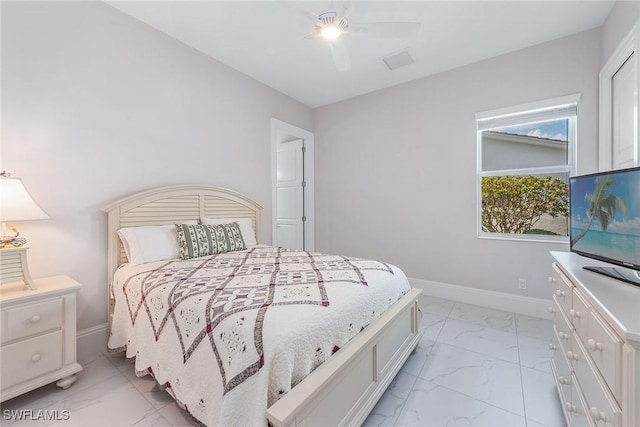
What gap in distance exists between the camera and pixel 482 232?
3256 mm

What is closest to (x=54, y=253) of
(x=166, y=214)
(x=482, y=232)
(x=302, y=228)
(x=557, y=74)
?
(x=166, y=214)

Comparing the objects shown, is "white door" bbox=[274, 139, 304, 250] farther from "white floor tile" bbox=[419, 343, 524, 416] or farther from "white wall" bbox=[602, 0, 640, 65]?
"white wall" bbox=[602, 0, 640, 65]

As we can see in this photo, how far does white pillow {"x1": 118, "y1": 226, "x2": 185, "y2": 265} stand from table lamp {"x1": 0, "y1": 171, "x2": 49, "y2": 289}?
565 millimetres

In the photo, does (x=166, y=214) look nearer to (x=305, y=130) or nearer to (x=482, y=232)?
(x=305, y=130)

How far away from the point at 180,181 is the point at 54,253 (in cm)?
114

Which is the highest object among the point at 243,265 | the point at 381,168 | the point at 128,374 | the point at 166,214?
the point at 381,168

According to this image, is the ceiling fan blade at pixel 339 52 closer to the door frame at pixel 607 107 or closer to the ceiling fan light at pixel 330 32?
the ceiling fan light at pixel 330 32

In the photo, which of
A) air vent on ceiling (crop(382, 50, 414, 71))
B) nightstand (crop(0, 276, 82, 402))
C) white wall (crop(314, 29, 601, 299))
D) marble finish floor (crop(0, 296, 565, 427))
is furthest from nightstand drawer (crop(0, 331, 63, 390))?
air vent on ceiling (crop(382, 50, 414, 71))

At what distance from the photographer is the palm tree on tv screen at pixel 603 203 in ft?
4.34

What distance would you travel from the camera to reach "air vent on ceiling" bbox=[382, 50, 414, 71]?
3.00 meters

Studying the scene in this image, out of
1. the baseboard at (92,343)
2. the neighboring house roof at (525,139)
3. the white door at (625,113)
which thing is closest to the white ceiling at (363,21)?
the white door at (625,113)

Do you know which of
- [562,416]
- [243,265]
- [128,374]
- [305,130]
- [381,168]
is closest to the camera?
[562,416]

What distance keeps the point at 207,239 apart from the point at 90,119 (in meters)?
1.33

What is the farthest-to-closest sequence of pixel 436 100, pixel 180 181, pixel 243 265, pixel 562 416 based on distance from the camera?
pixel 436 100, pixel 180 181, pixel 243 265, pixel 562 416
